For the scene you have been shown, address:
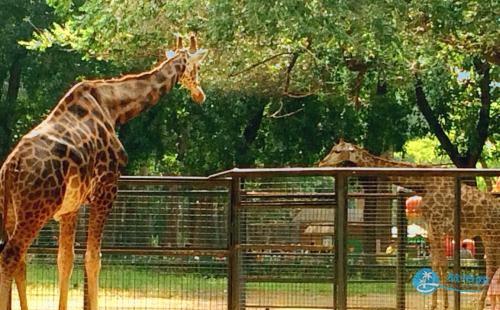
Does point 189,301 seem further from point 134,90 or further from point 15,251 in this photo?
point 15,251

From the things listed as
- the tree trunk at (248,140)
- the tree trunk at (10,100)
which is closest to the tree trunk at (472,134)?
the tree trunk at (248,140)

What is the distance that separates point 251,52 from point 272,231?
3858 millimetres

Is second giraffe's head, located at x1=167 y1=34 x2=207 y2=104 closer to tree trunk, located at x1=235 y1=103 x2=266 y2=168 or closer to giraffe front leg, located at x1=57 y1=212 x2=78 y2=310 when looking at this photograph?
giraffe front leg, located at x1=57 y1=212 x2=78 y2=310

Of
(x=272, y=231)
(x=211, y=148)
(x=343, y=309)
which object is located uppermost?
(x=211, y=148)

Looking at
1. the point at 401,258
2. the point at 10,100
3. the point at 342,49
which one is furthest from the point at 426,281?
the point at 10,100

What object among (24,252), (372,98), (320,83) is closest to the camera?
(24,252)

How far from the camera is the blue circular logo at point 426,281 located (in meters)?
9.73

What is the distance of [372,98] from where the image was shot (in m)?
21.5

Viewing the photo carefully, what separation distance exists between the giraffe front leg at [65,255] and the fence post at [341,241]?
7.24 feet

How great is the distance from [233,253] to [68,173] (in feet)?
6.95

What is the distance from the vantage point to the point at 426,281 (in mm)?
9930

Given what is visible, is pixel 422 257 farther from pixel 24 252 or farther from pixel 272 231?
pixel 24 252

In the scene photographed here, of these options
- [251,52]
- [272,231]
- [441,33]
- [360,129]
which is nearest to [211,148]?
[360,129]

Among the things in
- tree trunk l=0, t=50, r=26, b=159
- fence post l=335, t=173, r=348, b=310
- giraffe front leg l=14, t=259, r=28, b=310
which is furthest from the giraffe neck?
tree trunk l=0, t=50, r=26, b=159
